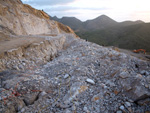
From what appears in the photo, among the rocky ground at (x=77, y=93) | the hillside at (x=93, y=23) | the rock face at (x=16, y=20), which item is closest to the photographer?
the rocky ground at (x=77, y=93)

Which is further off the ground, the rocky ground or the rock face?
the rock face

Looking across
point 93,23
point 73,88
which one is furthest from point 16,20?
point 93,23

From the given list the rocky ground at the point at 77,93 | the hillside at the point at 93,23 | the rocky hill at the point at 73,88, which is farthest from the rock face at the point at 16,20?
the hillside at the point at 93,23

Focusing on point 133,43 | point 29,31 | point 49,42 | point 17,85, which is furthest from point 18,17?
point 133,43

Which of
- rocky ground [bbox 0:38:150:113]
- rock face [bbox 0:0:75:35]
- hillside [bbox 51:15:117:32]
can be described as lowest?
rocky ground [bbox 0:38:150:113]

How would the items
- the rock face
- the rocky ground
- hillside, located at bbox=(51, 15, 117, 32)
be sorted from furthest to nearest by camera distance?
hillside, located at bbox=(51, 15, 117, 32), the rock face, the rocky ground

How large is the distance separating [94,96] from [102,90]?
0.37 m

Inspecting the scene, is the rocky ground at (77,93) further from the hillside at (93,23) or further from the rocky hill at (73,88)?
the hillside at (93,23)

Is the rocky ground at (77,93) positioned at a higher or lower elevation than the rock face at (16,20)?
lower

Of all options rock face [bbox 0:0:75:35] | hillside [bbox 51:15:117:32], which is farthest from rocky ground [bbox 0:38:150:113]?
hillside [bbox 51:15:117:32]

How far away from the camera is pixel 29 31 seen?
1184 cm

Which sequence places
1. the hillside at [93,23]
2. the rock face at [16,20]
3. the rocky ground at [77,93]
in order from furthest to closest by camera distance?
the hillside at [93,23]
the rock face at [16,20]
the rocky ground at [77,93]

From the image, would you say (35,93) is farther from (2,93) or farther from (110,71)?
(110,71)

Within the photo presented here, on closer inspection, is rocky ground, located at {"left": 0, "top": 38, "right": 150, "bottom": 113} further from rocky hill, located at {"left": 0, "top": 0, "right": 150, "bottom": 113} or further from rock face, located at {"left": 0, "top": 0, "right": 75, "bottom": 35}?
rock face, located at {"left": 0, "top": 0, "right": 75, "bottom": 35}
